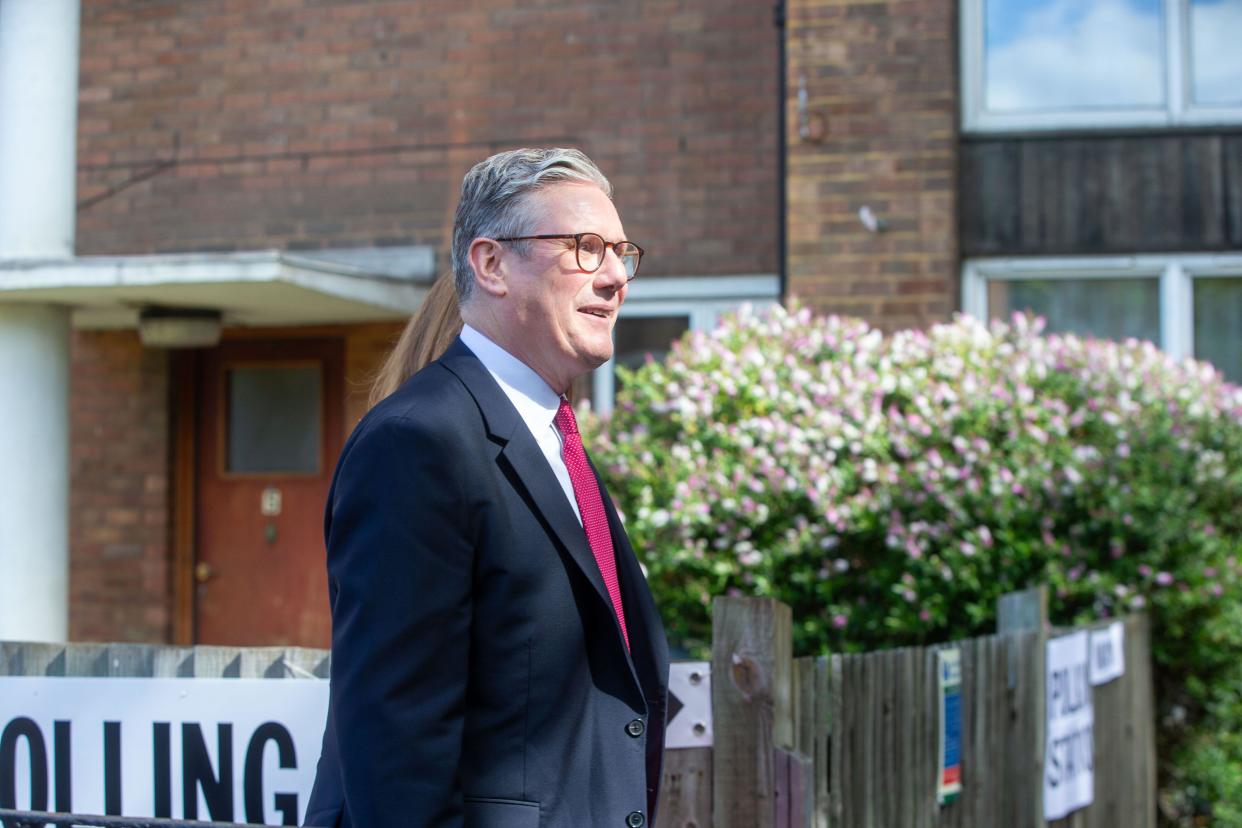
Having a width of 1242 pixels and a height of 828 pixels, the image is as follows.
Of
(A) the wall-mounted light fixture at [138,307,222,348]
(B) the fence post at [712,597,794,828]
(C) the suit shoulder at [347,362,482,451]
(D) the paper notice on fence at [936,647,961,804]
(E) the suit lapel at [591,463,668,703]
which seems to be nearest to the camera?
(C) the suit shoulder at [347,362,482,451]

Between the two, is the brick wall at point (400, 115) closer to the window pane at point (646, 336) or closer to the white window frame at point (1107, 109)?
the window pane at point (646, 336)

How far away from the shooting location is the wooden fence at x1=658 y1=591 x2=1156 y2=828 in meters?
2.93

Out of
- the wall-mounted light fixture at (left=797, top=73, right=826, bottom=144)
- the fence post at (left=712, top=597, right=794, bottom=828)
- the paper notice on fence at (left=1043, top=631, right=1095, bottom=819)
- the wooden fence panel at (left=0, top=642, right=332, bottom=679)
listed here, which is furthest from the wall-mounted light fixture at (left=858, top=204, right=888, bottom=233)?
the wooden fence panel at (left=0, top=642, right=332, bottom=679)

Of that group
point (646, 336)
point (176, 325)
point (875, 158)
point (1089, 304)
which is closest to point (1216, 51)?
point (1089, 304)

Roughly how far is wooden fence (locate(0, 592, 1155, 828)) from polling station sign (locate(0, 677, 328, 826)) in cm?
6

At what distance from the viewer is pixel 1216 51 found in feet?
25.7

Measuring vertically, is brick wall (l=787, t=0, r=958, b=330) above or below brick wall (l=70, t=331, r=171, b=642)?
above

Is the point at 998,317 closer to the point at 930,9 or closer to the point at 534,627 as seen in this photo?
the point at 930,9

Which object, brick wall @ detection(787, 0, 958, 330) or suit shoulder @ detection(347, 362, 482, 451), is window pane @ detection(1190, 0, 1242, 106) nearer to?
brick wall @ detection(787, 0, 958, 330)

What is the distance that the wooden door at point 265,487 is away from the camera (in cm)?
862

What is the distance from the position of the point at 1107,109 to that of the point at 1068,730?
4.36 metres

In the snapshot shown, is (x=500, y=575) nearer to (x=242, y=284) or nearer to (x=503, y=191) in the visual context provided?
(x=503, y=191)

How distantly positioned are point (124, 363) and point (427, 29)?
2.82 meters

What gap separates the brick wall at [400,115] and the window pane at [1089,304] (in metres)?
1.37
